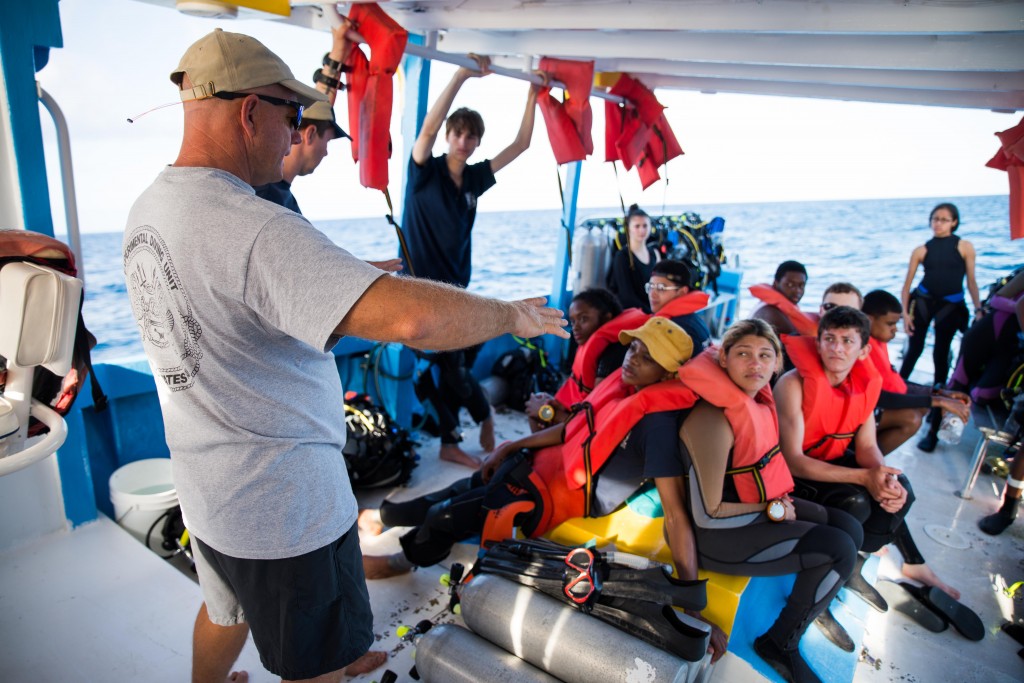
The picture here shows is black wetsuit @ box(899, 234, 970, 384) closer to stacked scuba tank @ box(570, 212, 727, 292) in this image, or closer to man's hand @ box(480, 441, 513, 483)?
stacked scuba tank @ box(570, 212, 727, 292)

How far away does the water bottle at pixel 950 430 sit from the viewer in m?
3.76

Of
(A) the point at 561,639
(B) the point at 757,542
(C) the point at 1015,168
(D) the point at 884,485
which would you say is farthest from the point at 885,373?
(A) the point at 561,639

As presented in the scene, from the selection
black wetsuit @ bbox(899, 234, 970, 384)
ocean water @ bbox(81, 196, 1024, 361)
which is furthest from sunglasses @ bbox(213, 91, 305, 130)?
black wetsuit @ bbox(899, 234, 970, 384)


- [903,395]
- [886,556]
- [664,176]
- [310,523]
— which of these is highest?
[664,176]

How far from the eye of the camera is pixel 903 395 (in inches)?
113

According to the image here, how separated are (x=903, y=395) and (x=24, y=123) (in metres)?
3.80

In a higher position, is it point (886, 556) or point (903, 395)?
point (903, 395)

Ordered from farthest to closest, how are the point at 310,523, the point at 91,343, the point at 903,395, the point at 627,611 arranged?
the point at 903,395, the point at 627,611, the point at 91,343, the point at 310,523

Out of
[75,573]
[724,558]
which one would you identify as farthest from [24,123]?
[724,558]

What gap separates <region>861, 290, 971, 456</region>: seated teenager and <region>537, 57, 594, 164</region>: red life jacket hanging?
177 cm

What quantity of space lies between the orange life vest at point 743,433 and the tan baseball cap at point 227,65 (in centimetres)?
155

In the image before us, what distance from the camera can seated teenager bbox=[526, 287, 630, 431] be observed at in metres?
2.86

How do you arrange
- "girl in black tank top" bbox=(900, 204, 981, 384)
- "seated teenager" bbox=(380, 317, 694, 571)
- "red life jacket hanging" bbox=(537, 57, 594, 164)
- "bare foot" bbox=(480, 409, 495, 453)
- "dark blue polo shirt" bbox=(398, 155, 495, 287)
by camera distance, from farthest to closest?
1. "girl in black tank top" bbox=(900, 204, 981, 384)
2. "bare foot" bbox=(480, 409, 495, 453)
3. "red life jacket hanging" bbox=(537, 57, 594, 164)
4. "dark blue polo shirt" bbox=(398, 155, 495, 287)
5. "seated teenager" bbox=(380, 317, 694, 571)

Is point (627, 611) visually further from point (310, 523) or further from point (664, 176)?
point (664, 176)
